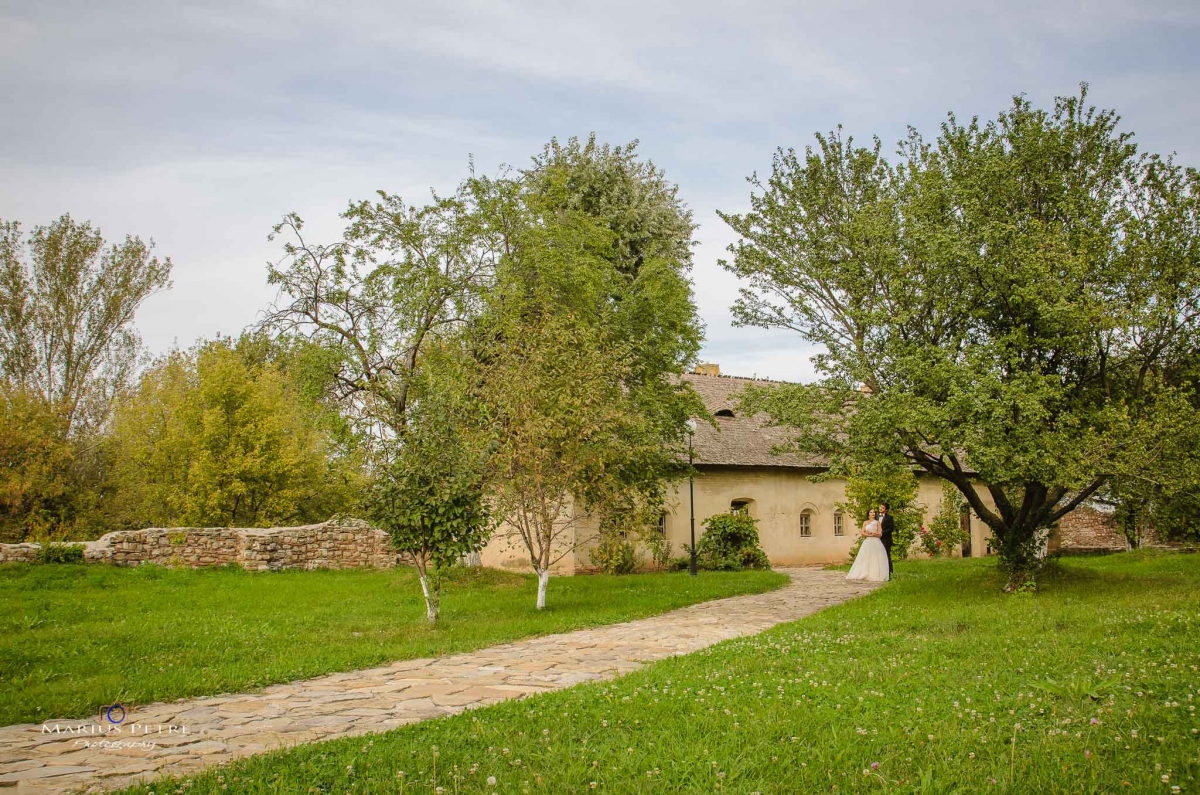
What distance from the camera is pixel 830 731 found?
5.42m

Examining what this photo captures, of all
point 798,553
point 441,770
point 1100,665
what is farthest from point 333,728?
point 798,553

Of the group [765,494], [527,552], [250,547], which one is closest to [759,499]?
[765,494]

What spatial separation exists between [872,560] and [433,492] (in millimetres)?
11508

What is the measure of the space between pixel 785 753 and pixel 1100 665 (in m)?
3.91

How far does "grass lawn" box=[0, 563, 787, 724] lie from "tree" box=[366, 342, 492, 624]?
1167 mm

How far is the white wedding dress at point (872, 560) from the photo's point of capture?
60.3 ft

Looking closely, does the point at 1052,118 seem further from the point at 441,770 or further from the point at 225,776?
the point at 225,776

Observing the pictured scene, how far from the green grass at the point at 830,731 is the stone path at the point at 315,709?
61cm

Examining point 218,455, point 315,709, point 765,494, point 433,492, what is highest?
point 218,455

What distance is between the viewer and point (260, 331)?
57.7 ft

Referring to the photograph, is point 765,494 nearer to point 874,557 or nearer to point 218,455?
point 874,557

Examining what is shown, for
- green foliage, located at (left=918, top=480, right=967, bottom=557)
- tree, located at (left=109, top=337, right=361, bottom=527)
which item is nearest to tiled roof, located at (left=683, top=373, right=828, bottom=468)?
green foliage, located at (left=918, top=480, right=967, bottom=557)

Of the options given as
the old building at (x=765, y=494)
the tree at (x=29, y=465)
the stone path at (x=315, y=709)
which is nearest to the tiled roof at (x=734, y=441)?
the old building at (x=765, y=494)

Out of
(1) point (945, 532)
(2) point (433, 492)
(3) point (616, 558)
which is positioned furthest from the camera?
(1) point (945, 532)
